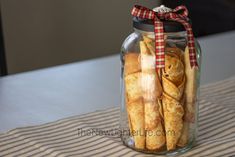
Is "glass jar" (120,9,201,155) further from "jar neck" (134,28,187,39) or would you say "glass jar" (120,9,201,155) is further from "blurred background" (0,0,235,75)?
"blurred background" (0,0,235,75)

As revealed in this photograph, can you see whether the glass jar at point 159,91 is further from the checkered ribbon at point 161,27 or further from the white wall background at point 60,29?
the white wall background at point 60,29

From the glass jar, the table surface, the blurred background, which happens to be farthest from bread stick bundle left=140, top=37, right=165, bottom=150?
the blurred background

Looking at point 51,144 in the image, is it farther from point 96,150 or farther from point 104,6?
point 104,6

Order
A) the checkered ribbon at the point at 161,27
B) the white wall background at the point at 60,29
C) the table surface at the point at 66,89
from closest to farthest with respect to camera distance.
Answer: the checkered ribbon at the point at 161,27
the table surface at the point at 66,89
the white wall background at the point at 60,29

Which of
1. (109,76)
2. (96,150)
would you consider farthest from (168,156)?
(109,76)

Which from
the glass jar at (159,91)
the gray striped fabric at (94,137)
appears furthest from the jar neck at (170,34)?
the gray striped fabric at (94,137)

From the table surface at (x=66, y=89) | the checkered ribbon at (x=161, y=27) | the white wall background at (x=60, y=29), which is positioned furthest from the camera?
the white wall background at (x=60, y=29)
